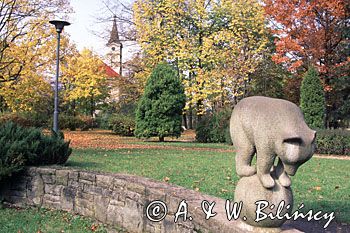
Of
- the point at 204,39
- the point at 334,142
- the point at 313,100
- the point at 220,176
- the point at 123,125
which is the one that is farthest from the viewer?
the point at 123,125

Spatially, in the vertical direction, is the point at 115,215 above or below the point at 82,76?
below

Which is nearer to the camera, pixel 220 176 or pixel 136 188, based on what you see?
pixel 136 188

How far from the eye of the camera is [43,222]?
5.25 m

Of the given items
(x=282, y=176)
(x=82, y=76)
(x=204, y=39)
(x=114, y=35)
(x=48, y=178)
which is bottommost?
(x=48, y=178)

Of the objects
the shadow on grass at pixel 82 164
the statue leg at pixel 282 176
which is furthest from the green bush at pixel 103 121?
the statue leg at pixel 282 176

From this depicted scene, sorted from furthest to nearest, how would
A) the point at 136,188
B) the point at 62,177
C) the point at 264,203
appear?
the point at 62,177 → the point at 136,188 → the point at 264,203

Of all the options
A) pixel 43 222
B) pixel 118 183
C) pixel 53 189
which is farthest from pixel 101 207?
pixel 53 189

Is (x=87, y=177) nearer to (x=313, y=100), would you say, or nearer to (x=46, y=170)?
(x=46, y=170)

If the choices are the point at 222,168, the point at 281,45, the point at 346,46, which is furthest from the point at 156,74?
the point at 346,46

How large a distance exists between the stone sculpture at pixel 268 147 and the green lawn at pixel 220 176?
234 centimetres

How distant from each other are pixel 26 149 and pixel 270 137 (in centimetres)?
491

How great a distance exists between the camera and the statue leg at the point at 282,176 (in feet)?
9.62

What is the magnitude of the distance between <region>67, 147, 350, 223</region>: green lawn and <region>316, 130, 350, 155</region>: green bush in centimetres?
376

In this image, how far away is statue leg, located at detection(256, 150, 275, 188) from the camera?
284 centimetres
